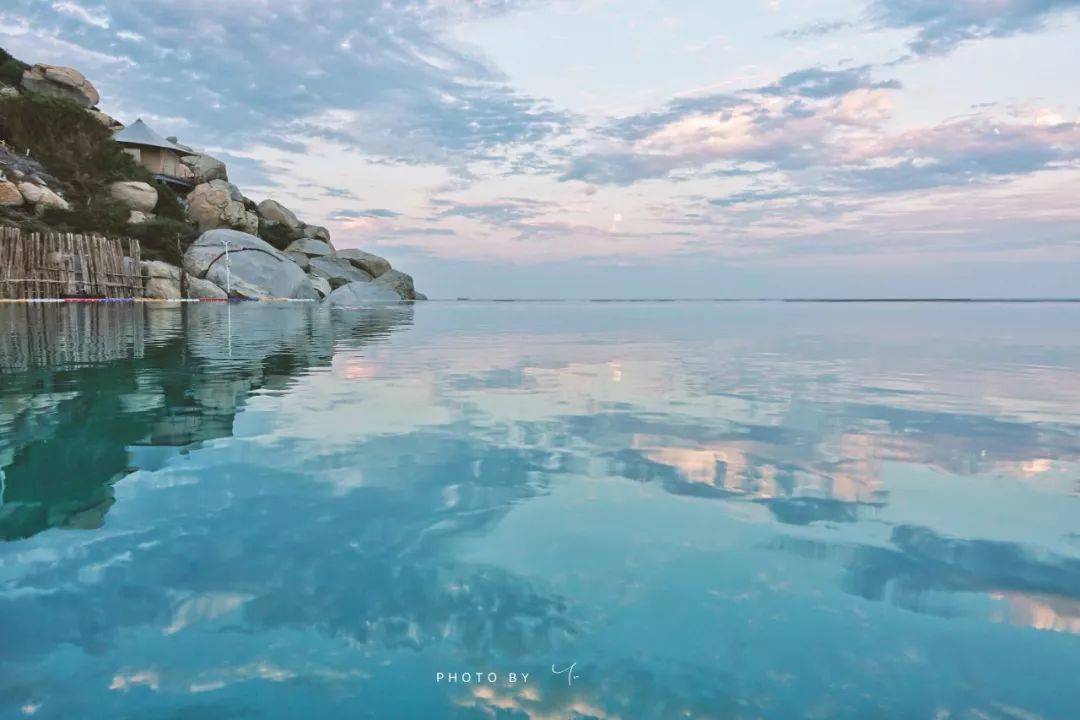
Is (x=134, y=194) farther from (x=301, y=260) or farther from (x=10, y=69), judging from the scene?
(x=10, y=69)

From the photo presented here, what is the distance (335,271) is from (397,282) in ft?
31.9

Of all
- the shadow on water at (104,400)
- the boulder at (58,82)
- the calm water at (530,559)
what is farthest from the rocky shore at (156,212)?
the calm water at (530,559)

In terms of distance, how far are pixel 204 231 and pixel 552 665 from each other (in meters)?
52.7

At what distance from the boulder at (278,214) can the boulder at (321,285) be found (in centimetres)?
911

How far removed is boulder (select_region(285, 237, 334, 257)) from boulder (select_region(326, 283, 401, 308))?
4558 millimetres

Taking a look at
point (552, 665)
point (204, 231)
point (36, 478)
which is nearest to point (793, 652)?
point (552, 665)

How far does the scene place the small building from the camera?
53.8m

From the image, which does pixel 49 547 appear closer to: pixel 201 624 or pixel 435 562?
pixel 201 624

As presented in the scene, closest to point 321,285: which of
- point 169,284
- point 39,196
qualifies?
point 169,284

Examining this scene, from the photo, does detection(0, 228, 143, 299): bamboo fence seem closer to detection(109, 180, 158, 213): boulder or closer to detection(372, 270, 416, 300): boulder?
detection(109, 180, 158, 213): boulder

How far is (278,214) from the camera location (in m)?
58.6

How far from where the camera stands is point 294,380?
34.7ft

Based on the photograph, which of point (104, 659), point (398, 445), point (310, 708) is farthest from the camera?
point (398, 445)
